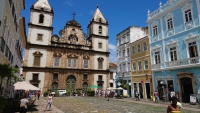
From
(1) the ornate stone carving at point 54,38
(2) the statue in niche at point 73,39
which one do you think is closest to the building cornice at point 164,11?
(2) the statue in niche at point 73,39

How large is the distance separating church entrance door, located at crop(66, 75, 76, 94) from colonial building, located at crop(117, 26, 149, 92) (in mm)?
10415

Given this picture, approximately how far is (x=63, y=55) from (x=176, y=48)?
23.6 m

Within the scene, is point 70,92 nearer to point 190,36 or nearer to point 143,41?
point 143,41

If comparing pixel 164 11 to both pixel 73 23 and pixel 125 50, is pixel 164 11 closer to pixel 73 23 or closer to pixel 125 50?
pixel 125 50

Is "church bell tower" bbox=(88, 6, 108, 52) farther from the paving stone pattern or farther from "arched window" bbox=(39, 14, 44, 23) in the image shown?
the paving stone pattern

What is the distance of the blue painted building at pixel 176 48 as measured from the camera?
53.3ft

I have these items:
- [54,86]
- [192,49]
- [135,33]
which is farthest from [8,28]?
[135,33]

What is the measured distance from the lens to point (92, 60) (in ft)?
119

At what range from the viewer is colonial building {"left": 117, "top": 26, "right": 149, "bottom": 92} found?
2807 cm

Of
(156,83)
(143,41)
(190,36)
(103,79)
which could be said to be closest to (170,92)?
(156,83)

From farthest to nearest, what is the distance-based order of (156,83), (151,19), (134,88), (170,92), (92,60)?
1. (92,60)
2. (134,88)
3. (151,19)
4. (156,83)
5. (170,92)

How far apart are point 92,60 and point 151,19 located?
18.2 meters

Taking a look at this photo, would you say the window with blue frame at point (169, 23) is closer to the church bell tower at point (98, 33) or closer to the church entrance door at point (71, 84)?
the church bell tower at point (98, 33)

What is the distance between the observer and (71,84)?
32969mm
